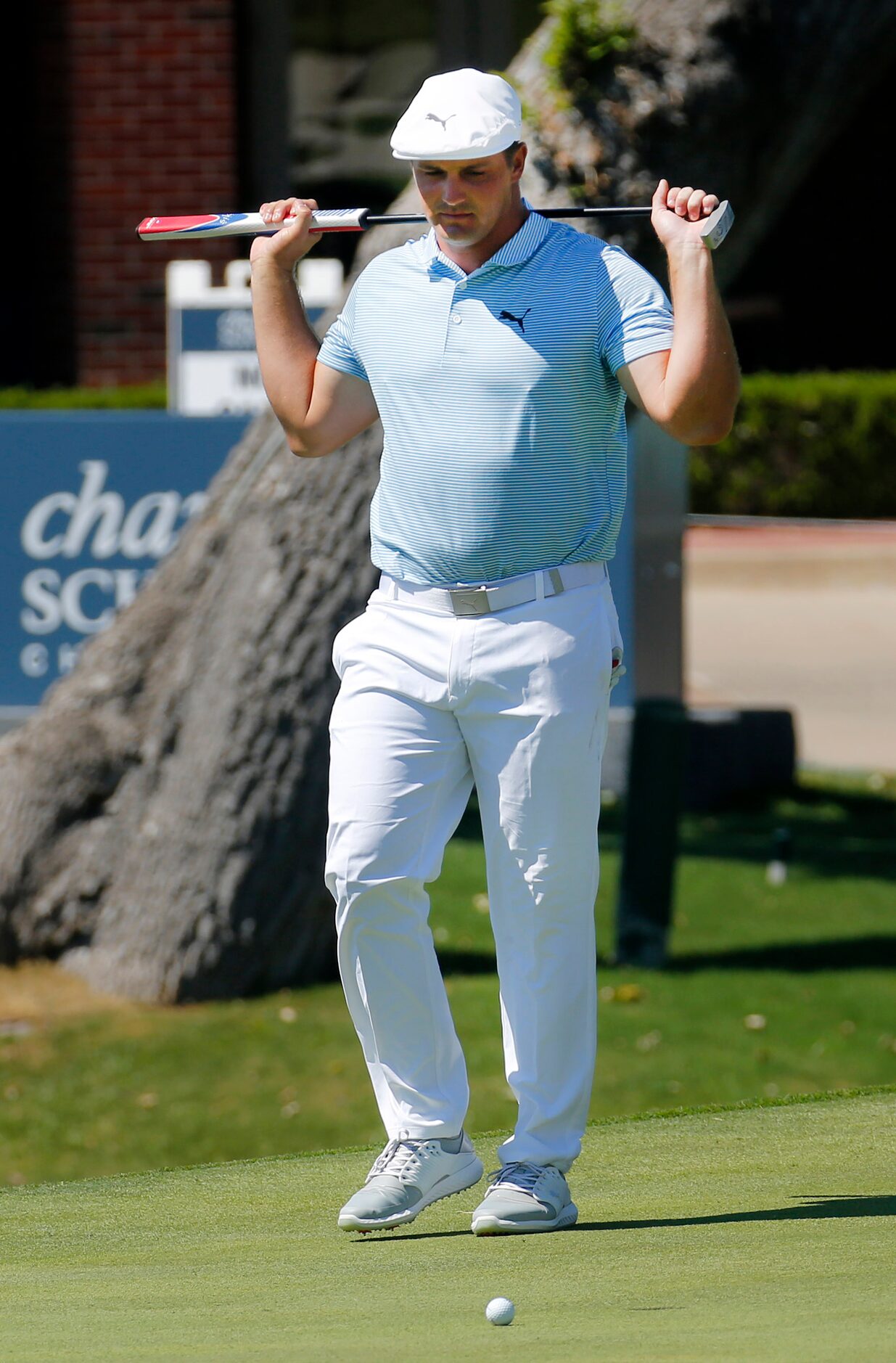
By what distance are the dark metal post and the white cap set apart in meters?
4.52

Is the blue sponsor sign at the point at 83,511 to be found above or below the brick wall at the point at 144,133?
below

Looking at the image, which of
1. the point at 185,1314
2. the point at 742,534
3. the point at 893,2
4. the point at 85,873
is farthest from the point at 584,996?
the point at 742,534

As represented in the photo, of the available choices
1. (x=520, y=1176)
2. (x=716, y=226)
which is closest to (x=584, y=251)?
(x=716, y=226)

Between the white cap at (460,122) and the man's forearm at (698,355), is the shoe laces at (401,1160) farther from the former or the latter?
the white cap at (460,122)

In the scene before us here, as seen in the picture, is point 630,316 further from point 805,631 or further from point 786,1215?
point 805,631

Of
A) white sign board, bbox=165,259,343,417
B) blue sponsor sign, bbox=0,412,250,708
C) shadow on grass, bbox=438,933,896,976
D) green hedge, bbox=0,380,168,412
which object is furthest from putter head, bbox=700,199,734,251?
green hedge, bbox=0,380,168,412

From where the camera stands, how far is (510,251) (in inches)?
148

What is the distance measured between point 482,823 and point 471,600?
15.5 inches

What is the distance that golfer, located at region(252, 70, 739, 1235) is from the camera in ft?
12.1

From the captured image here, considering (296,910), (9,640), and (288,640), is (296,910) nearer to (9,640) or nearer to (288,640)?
(288,640)

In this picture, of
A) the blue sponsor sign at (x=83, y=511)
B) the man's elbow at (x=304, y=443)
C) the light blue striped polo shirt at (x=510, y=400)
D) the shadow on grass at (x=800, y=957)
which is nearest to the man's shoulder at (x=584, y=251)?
the light blue striped polo shirt at (x=510, y=400)

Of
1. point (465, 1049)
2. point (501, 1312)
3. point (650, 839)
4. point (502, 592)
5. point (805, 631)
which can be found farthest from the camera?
point (805, 631)

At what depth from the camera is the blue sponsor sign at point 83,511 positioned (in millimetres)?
9695

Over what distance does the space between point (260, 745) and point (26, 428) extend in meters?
3.15
